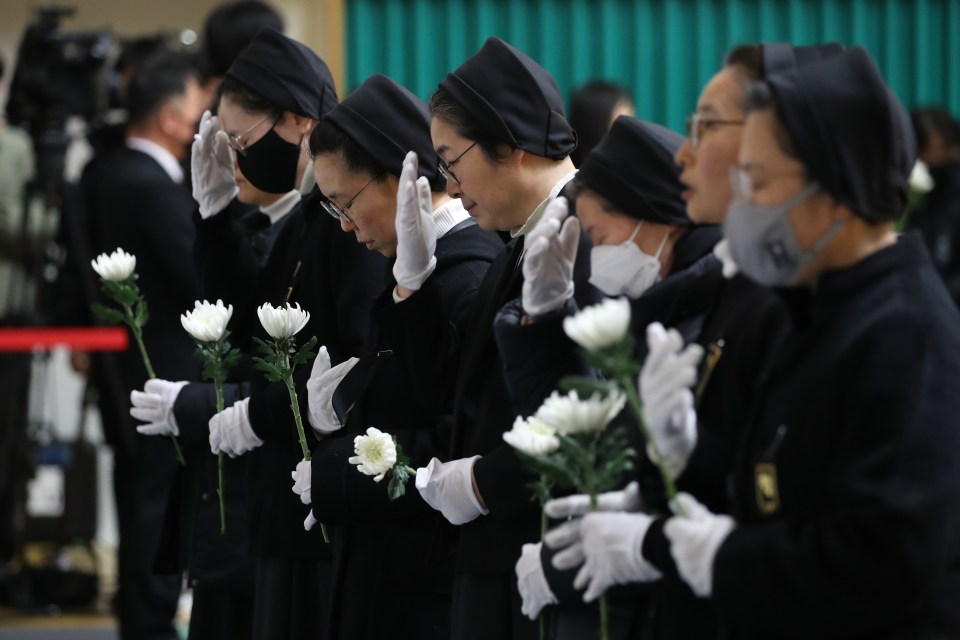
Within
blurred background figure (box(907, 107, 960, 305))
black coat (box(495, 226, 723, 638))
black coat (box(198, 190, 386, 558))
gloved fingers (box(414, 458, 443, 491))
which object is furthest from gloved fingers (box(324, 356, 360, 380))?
blurred background figure (box(907, 107, 960, 305))

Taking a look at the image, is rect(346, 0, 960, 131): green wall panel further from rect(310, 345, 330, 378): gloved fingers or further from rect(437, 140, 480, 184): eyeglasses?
rect(437, 140, 480, 184): eyeglasses

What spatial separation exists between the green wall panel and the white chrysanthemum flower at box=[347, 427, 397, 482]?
5.73 metres

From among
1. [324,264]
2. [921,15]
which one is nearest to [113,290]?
[324,264]

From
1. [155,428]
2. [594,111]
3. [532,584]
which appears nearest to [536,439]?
[532,584]

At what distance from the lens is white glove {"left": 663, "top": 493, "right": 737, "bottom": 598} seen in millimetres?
1905

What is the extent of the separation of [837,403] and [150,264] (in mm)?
3546

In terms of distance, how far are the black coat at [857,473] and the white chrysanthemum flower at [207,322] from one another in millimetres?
1554

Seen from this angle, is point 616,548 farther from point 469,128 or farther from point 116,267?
point 116,267

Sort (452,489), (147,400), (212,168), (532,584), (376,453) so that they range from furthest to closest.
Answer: (147,400) → (212,168) → (376,453) → (452,489) → (532,584)

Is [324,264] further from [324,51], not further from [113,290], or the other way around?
[324,51]

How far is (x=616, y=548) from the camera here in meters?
2.03

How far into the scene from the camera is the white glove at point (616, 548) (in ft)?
6.63

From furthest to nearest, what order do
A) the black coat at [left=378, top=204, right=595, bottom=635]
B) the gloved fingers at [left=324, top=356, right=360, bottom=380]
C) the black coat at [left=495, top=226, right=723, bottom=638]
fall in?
the gloved fingers at [left=324, top=356, right=360, bottom=380]
the black coat at [left=378, top=204, right=595, bottom=635]
the black coat at [left=495, top=226, right=723, bottom=638]

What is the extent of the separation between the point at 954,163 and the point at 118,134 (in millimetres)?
3588
